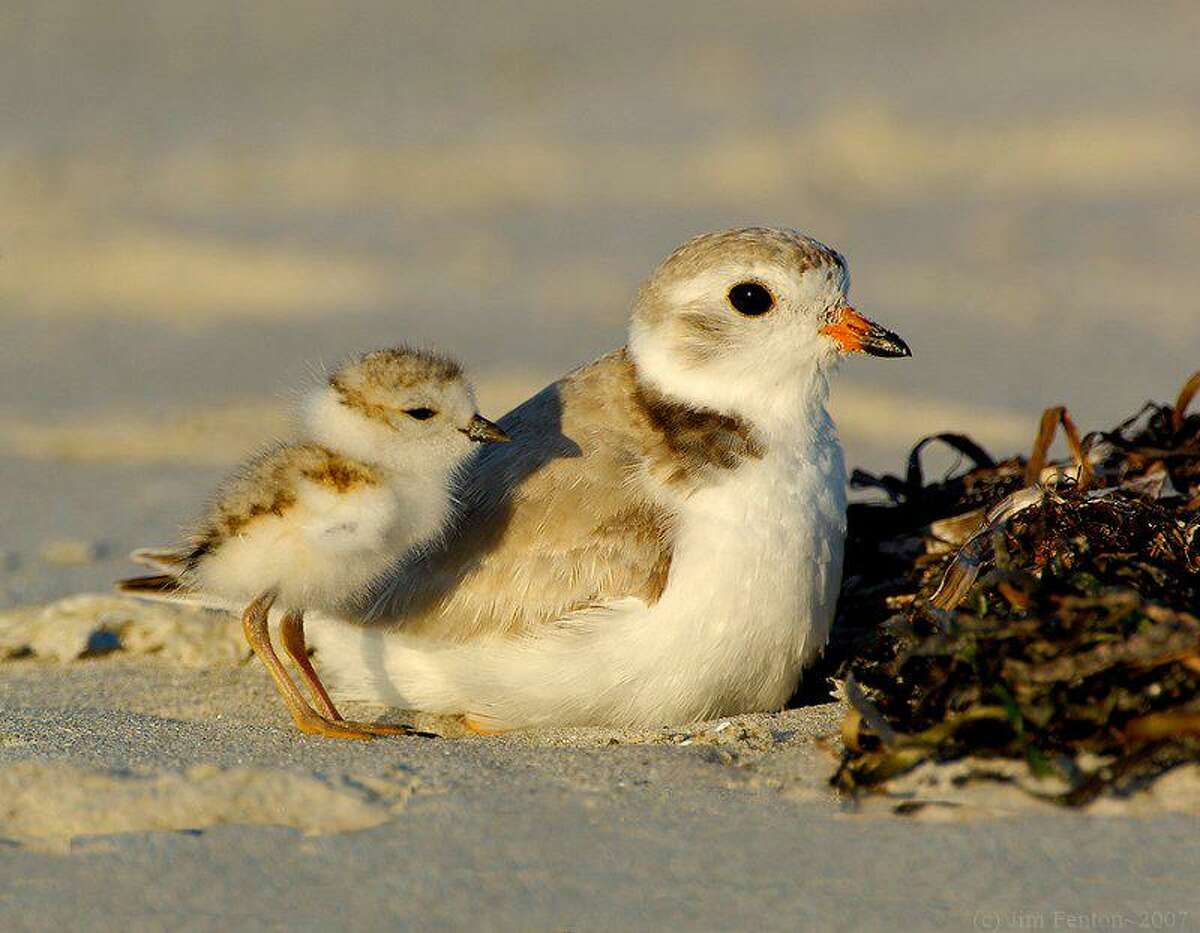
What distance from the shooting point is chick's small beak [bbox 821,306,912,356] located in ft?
14.4

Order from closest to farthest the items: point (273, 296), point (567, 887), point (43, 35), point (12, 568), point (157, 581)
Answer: point (567, 887), point (157, 581), point (12, 568), point (273, 296), point (43, 35)

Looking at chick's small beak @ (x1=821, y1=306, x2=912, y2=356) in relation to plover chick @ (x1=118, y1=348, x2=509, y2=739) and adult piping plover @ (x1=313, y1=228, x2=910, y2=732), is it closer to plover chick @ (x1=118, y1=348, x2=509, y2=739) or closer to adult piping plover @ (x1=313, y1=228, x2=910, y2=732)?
adult piping plover @ (x1=313, y1=228, x2=910, y2=732)

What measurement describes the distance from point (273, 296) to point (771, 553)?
626 centimetres

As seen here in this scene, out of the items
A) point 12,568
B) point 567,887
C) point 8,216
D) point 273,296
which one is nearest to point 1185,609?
point 567,887

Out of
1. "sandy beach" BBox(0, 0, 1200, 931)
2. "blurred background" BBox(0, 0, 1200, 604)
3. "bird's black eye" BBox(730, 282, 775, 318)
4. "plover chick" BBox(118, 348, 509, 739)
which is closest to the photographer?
"sandy beach" BBox(0, 0, 1200, 931)

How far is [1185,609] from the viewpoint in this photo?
361 centimetres

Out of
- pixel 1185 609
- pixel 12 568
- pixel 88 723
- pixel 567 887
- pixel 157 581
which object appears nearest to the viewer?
pixel 567 887

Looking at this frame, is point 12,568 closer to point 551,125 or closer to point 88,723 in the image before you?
point 88,723

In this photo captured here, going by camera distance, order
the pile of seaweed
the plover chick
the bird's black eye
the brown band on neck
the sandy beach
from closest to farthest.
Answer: the sandy beach < the pile of seaweed < the plover chick < the brown band on neck < the bird's black eye

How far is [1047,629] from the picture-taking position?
11.1 feet

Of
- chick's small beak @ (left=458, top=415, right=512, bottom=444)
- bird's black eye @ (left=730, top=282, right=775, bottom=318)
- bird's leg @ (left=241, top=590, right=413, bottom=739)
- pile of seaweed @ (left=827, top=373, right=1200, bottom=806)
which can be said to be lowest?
bird's leg @ (left=241, top=590, right=413, bottom=739)

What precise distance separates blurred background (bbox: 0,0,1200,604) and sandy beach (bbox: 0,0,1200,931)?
0.04 m


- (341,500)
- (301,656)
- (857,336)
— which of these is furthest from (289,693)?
(857,336)

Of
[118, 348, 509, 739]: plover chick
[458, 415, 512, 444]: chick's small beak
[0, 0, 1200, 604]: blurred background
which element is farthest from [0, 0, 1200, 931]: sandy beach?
[458, 415, 512, 444]: chick's small beak
